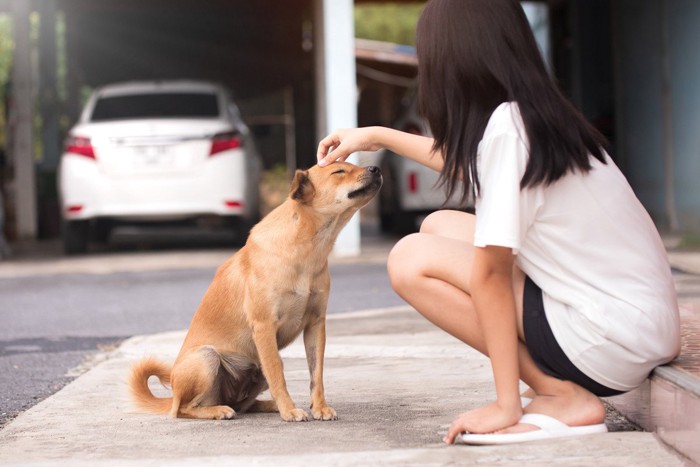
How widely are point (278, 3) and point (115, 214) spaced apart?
343 inches

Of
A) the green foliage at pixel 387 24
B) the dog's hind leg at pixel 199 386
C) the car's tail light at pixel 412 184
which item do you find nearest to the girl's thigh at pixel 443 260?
the dog's hind leg at pixel 199 386

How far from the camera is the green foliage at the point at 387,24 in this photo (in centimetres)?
3994

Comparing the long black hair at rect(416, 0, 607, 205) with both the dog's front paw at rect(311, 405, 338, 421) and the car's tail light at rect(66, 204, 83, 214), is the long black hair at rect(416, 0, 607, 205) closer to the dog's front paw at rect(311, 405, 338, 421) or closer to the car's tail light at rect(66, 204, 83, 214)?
the dog's front paw at rect(311, 405, 338, 421)

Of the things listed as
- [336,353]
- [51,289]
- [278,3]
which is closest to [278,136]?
[278,3]

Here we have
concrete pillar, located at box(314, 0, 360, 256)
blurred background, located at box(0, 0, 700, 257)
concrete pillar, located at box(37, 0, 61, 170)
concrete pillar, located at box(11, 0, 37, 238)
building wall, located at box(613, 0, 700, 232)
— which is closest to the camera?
concrete pillar, located at box(314, 0, 360, 256)

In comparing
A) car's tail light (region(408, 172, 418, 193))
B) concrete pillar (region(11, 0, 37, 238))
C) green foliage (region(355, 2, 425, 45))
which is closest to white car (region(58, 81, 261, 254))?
car's tail light (region(408, 172, 418, 193))

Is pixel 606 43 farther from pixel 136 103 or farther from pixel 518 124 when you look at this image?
pixel 518 124

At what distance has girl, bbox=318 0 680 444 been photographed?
10.5 feet

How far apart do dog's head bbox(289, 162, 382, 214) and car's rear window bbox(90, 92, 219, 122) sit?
7.90 meters

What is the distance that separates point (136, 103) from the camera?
12.0m

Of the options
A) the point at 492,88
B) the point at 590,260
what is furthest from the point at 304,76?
the point at 590,260

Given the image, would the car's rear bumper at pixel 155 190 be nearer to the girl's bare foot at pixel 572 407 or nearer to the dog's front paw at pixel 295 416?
the dog's front paw at pixel 295 416

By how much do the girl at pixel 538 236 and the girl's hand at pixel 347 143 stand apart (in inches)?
21.1

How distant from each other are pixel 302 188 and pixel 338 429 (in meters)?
0.90
